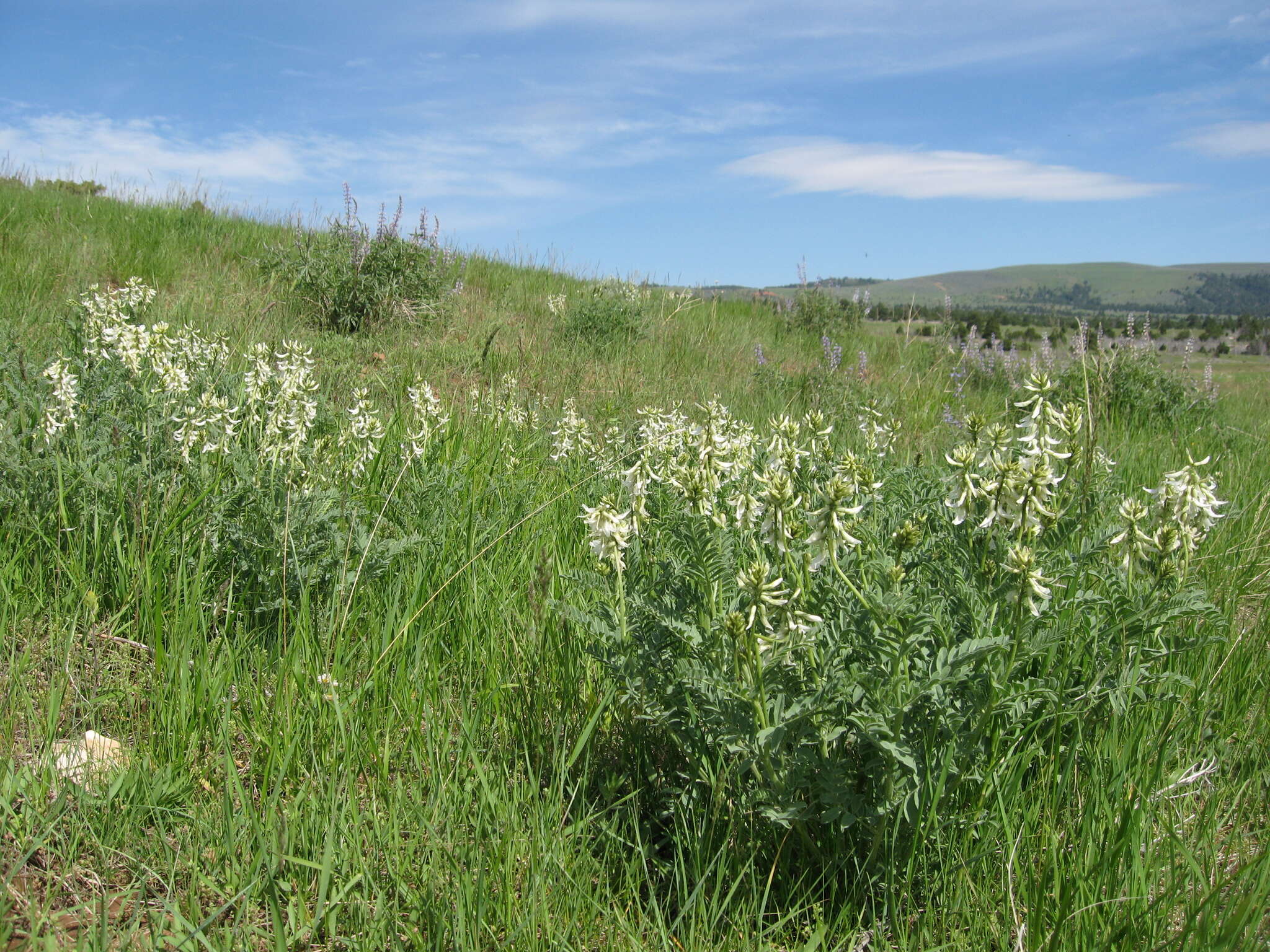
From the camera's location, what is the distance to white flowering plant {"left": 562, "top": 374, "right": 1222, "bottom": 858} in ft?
5.62

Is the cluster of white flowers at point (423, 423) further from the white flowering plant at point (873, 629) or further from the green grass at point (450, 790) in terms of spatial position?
the white flowering plant at point (873, 629)

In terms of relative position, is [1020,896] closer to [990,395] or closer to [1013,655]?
[1013,655]

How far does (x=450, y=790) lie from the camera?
6.82 feet

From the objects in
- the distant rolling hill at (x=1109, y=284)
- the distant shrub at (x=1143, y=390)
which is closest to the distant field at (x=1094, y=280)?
the distant rolling hill at (x=1109, y=284)

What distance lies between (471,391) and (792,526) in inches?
157

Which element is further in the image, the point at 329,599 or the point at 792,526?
the point at 329,599

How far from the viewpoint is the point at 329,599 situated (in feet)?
9.80

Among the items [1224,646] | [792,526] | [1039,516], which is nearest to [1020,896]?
[1039,516]

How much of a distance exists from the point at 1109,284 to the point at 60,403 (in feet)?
474

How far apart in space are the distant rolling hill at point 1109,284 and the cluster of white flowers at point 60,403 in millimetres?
77010

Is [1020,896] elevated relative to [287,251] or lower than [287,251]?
lower

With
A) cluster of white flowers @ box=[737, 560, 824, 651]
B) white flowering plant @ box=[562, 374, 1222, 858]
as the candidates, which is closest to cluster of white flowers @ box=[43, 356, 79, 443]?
white flowering plant @ box=[562, 374, 1222, 858]

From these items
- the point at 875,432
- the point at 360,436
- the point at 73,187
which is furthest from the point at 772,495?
the point at 73,187

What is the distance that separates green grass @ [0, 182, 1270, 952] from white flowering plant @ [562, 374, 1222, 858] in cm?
14
